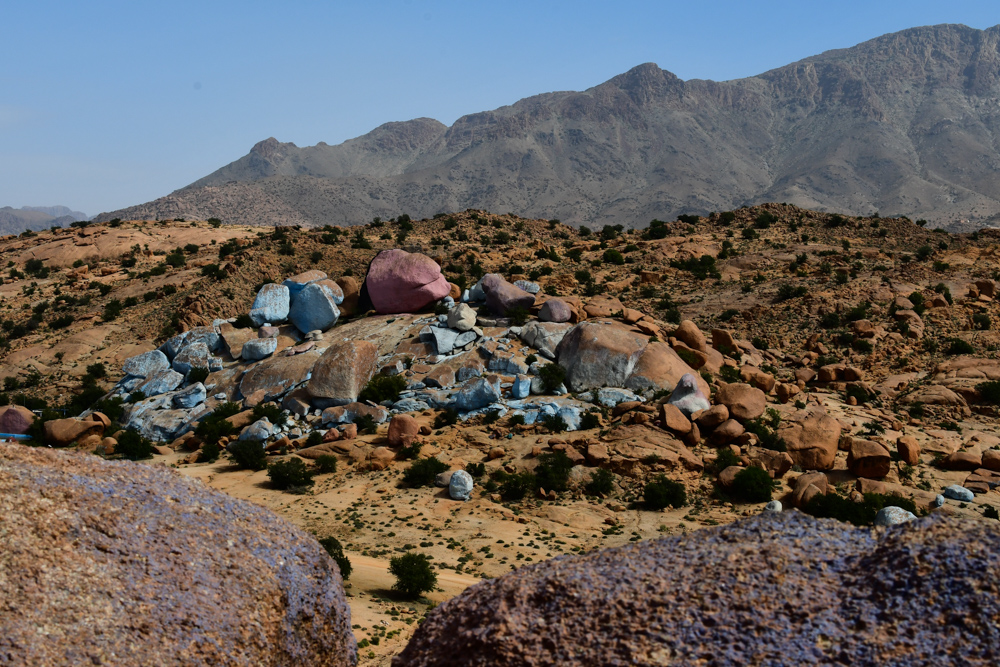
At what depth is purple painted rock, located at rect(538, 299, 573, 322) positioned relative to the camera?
30.2 m

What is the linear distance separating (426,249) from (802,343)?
28.8m

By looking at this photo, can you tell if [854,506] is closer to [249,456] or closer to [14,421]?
[249,456]

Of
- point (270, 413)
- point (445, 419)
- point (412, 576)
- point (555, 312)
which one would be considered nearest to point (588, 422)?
point (445, 419)

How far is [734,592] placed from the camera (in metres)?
5.99

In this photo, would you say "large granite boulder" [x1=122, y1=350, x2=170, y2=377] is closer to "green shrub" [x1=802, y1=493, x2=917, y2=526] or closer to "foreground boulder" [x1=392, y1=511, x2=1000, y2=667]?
"green shrub" [x1=802, y1=493, x2=917, y2=526]

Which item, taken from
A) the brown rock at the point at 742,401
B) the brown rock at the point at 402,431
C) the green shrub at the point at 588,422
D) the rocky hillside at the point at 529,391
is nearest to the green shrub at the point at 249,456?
the rocky hillside at the point at 529,391

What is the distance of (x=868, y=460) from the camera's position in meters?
20.8

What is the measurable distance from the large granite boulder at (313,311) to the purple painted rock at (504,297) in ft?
25.6

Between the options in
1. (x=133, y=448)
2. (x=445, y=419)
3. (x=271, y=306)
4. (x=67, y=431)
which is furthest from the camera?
(x=271, y=306)

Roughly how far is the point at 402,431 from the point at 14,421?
19.2m

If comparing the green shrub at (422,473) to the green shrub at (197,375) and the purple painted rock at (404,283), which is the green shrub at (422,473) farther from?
the green shrub at (197,375)

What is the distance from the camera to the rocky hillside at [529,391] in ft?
65.0

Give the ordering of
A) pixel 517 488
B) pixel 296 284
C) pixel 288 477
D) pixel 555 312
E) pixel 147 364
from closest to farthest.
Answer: pixel 517 488 → pixel 288 477 → pixel 555 312 → pixel 147 364 → pixel 296 284

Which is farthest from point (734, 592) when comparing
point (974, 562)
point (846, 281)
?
point (846, 281)
